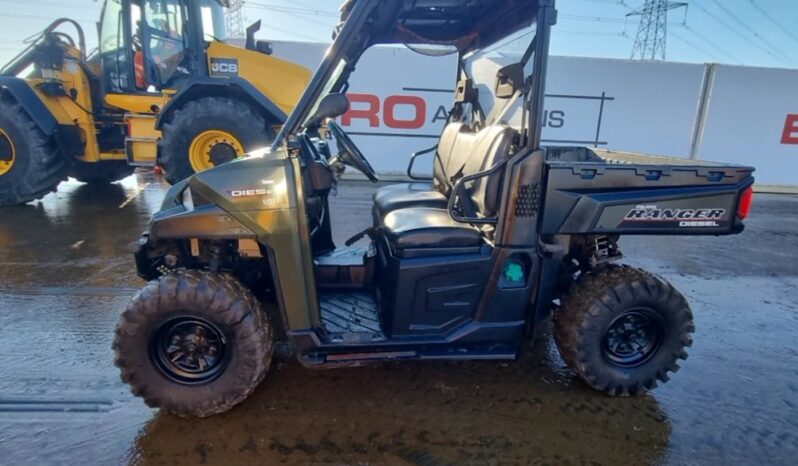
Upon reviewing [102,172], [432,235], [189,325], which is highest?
[432,235]

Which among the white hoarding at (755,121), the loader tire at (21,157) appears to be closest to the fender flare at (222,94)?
the loader tire at (21,157)

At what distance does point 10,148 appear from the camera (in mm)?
5742

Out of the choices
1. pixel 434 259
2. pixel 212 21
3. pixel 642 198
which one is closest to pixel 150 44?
pixel 212 21

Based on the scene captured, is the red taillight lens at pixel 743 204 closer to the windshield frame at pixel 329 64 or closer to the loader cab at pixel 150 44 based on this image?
the windshield frame at pixel 329 64

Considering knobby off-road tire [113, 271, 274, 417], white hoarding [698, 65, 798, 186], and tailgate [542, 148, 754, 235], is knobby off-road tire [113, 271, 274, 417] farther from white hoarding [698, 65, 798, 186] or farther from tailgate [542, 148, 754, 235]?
white hoarding [698, 65, 798, 186]

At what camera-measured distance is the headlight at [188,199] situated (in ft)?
7.03

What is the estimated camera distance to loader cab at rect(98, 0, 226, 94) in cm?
576

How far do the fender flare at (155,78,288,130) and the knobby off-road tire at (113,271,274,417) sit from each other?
436 centimetres

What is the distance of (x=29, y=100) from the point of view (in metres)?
5.69

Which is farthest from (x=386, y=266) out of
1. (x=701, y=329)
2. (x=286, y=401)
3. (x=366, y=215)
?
(x=366, y=215)

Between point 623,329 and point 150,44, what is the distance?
6253mm

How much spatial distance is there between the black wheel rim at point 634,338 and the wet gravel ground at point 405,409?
A: 0.21m

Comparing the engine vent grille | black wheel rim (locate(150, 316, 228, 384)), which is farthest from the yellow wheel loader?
the engine vent grille

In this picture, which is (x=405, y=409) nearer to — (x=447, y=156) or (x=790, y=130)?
(x=447, y=156)
